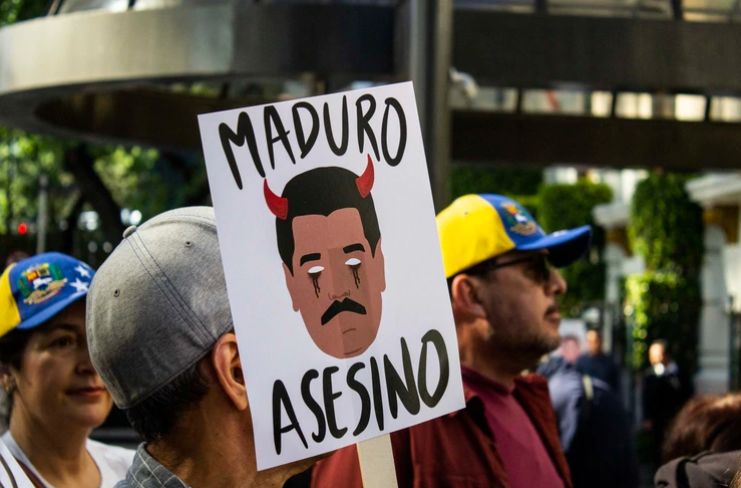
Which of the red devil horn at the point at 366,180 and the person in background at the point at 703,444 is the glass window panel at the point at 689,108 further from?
the red devil horn at the point at 366,180

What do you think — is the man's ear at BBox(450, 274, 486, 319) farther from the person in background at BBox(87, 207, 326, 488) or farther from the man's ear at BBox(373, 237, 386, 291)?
the person in background at BBox(87, 207, 326, 488)

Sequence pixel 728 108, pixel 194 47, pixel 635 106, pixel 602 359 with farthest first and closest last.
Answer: pixel 602 359 → pixel 635 106 → pixel 728 108 → pixel 194 47

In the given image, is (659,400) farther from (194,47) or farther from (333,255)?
(333,255)

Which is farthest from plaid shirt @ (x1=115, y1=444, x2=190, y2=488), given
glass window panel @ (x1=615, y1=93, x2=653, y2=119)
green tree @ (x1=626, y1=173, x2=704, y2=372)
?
green tree @ (x1=626, y1=173, x2=704, y2=372)

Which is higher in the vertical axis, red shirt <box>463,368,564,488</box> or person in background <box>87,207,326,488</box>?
person in background <box>87,207,326,488</box>

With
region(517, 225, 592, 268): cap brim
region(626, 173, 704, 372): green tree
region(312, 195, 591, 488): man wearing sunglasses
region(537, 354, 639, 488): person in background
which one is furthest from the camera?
region(626, 173, 704, 372): green tree

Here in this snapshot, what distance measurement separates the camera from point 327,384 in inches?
95.1

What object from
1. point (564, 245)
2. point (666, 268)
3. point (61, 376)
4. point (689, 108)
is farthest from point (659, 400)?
point (61, 376)

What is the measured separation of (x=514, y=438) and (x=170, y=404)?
5.59 feet

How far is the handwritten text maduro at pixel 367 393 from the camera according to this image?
233cm

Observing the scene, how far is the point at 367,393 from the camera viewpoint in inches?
97.2

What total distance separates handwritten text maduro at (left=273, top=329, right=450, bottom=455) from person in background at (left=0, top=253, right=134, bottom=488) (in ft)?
4.73

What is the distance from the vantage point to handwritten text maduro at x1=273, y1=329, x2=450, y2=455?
2328 millimetres

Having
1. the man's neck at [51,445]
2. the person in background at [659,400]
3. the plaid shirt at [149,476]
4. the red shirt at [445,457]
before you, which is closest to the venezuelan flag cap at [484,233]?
the red shirt at [445,457]
